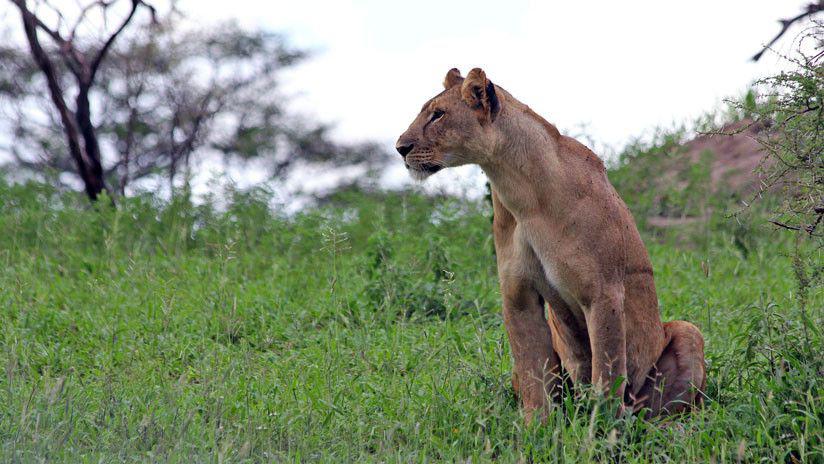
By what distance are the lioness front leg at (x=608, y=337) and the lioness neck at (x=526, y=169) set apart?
0.44 metres

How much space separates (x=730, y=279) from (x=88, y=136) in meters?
6.78

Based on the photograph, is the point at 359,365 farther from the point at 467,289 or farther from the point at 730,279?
the point at 730,279

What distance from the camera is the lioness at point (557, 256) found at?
4.70m

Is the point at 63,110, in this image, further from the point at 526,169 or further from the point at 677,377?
the point at 677,377

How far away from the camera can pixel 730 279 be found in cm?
836

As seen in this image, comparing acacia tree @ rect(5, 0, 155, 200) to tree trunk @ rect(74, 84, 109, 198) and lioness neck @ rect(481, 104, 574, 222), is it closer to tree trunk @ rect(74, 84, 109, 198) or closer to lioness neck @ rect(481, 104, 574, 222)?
tree trunk @ rect(74, 84, 109, 198)

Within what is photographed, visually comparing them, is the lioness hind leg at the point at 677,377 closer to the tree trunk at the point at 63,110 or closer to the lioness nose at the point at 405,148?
the lioness nose at the point at 405,148

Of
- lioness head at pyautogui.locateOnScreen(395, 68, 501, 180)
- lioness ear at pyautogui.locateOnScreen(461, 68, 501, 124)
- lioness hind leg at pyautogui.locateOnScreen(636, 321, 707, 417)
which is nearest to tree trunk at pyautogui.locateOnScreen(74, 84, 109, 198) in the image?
Result: lioness head at pyautogui.locateOnScreen(395, 68, 501, 180)

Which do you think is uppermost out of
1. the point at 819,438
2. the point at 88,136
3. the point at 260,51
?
the point at 260,51

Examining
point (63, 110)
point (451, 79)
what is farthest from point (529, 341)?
point (63, 110)

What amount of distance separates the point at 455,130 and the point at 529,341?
1012 mm

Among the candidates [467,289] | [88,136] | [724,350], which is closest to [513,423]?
[724,350]

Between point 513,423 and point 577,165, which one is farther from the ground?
point 577,165

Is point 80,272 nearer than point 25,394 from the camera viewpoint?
No
